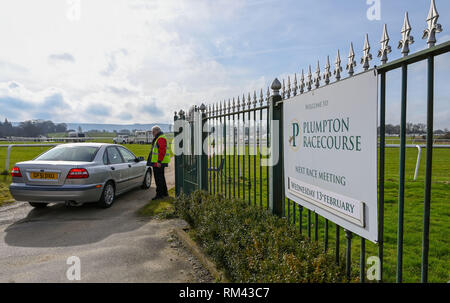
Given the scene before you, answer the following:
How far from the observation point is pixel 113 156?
7.94 metres

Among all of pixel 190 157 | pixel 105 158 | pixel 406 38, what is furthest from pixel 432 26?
pixel 105 158

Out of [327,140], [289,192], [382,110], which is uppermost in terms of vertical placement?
[382,110]

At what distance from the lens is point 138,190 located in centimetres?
968

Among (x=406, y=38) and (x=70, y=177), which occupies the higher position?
(x=406, y=38)

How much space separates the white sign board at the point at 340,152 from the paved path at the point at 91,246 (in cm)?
187

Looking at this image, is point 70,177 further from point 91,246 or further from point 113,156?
point 91,246

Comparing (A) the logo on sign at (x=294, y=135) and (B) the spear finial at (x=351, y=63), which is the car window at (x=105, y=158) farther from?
(B) the spear finial at (x=351, y=63)

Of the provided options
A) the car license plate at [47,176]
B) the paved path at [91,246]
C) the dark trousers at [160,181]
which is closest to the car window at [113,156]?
the dark trousers at [160,181]

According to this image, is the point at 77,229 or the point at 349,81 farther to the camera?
the point at 77,229

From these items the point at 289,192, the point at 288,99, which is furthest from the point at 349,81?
the point at 289,192

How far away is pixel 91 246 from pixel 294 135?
357cm

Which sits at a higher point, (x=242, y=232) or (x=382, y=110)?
(x=382, y=110)
